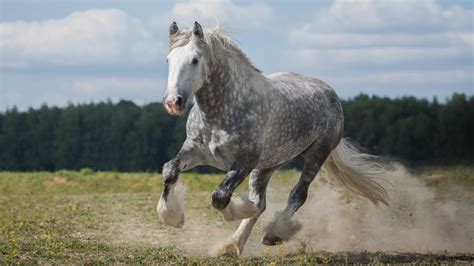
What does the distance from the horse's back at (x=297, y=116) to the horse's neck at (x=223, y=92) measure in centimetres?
44

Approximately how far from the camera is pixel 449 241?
12.8 meters

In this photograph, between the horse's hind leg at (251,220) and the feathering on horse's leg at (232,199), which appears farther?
the horse's hind leg at (251,220)

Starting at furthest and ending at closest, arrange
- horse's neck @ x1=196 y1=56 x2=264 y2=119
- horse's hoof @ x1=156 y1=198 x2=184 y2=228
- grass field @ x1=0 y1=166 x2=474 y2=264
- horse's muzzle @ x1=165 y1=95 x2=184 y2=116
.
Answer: grass field @ x1=0 y1=166 x2=474 y2=264, horse's hoof @ x1=156 y1=198 x2=184 y2=228, horse's neck @ x1=196 y1=56 x2=264 y2=119, horse's muzzle @ x1=165 y1=95 x2=184 y2=116

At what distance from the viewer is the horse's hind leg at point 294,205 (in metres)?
10.3

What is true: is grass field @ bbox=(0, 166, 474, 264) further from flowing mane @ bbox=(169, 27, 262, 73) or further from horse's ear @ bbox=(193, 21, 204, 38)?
horse's ear @ bbox=(193, 21, 204, 38)

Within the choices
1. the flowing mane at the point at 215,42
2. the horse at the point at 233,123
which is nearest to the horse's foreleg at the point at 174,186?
the horse at the point at 233,123

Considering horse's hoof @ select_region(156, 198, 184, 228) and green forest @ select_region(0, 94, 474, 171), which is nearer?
horse's hoof @ select_region(156, 198, 184, 228)

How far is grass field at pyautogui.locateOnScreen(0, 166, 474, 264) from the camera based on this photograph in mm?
10031

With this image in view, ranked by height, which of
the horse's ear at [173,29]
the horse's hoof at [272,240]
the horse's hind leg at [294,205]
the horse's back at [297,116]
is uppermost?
the horse's ear at [173,29]

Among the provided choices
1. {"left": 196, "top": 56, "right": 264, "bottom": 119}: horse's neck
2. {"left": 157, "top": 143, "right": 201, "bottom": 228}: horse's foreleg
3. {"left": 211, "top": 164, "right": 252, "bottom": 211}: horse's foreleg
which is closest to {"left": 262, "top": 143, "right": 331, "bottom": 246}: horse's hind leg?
{"left": 211, "top": 164, "right": 252, "bottom": 211}: horse's foreleg

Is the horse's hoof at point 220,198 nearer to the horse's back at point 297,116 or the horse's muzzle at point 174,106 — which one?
the horse's back at point 297,116

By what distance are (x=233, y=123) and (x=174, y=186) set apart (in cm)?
98

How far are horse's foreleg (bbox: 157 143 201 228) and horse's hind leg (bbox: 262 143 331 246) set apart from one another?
1.28 metres

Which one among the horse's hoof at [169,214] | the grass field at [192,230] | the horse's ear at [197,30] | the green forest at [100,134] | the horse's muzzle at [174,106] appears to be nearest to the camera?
the horse's muzzle at [174,106]
